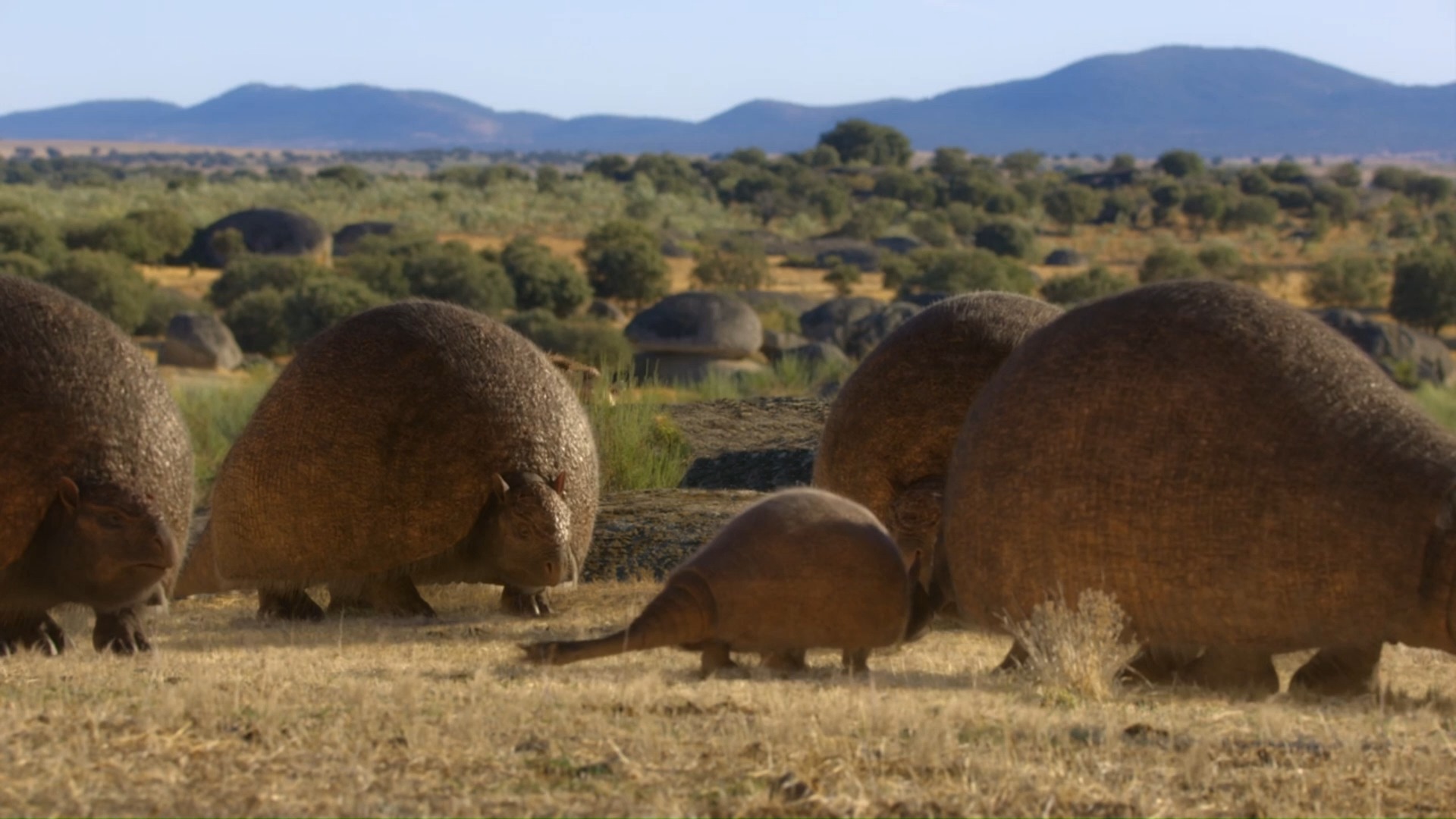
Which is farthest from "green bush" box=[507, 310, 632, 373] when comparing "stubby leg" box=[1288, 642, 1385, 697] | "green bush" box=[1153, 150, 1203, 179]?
"green bush" box=[1153, 150, 1203, 179]

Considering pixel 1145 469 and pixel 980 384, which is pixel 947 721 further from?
pixel 980 384

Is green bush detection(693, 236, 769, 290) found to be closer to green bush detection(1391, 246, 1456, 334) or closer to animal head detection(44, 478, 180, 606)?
green bush detection(1391, 246, 1456, 334)

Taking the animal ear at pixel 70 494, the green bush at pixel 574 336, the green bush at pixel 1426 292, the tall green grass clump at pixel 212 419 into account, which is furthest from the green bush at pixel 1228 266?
the animal ear at pixel 70 494

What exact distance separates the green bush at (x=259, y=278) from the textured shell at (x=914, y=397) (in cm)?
3348

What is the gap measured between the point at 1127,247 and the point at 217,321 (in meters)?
40.3

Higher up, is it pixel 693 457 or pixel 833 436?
pixel 833 436

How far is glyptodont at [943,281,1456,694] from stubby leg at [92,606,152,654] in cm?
361

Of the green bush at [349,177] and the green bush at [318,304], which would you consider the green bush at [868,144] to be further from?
the green bush at [318,304]

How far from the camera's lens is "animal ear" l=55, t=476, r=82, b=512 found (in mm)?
7762

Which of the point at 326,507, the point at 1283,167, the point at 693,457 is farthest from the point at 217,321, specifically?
the point at 1283,167

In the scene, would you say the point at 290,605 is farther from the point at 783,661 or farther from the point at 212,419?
the point at 212,419

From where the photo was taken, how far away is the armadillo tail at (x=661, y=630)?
718 centimetres

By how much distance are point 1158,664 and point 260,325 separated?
32448mm

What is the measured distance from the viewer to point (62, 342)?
320 inches
